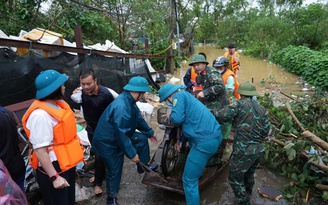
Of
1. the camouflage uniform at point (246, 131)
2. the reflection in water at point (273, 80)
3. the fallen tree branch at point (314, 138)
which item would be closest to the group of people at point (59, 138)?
the camouflage uniform at point (246, 131)

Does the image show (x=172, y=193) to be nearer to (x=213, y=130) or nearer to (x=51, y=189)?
(x=213, y=130)

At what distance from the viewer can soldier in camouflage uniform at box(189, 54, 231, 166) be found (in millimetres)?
3551

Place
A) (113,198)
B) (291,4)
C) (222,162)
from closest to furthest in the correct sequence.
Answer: (113,198)
(222,162)
(291,4)

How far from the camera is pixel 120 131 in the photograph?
7.99 feet

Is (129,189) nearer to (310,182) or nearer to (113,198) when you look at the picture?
(113,198)

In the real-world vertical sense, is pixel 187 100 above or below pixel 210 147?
above

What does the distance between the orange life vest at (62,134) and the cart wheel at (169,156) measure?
1296mm

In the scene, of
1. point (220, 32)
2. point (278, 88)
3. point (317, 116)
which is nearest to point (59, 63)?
point (317, 116)

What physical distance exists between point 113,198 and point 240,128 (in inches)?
72.8

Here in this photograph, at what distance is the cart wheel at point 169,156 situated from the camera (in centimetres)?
307

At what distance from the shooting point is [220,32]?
1294 inches

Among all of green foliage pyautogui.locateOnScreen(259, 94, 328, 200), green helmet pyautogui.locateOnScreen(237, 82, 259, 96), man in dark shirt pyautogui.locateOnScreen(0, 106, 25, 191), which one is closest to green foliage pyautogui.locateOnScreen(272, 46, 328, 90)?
green foliage pyautogui.locateOnScreen(259, 94, 328, 200)

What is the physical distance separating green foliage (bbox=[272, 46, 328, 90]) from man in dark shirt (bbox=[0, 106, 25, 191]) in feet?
33.1

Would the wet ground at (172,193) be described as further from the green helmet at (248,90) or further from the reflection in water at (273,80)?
the reflection in water at (273,80)
